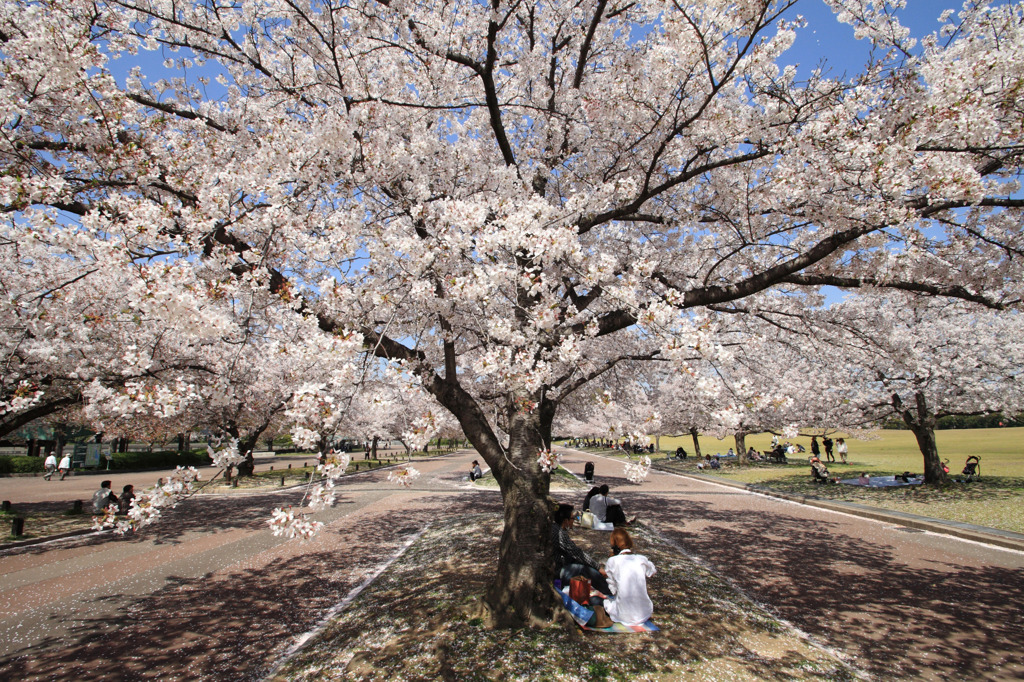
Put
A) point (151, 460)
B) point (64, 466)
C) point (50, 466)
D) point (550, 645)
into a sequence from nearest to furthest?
point (550, 645)
point (50, 466)
point (64, 466)
point (151, 460)

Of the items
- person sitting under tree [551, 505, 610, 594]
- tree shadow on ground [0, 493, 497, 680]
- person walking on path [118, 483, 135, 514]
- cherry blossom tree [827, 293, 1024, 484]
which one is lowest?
tree shadow on ground [0, 493, 497, 680]

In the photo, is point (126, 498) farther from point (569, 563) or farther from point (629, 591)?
point (629, 591)

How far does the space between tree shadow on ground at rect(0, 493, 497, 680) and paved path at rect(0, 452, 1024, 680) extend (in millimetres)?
26

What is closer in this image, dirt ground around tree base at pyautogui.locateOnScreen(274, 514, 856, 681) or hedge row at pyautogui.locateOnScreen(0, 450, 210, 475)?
dirt ground around tree base at pyautogui.locateOnScreen(274, 514, 856, 681)

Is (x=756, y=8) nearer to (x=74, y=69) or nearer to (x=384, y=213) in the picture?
(x=384, y=213)

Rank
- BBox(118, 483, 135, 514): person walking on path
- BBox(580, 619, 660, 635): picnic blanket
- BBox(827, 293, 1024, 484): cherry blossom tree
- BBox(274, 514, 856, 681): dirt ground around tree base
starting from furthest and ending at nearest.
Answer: BBox(827, 293, 1024, 484): cherry blossom tree → BBox(118, 483, 135, 514): person walking on path → BBox(580, 619, 660, 635): picnic blanket → BBox(274, 514, 856, 681): dirt ground around tree base

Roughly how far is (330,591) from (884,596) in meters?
8.70

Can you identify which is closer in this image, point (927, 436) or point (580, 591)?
point (580, 591)

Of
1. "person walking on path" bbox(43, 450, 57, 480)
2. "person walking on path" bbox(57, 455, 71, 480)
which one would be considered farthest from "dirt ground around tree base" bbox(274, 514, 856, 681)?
"person walking on path" bbox(43, 450, 57, 480)

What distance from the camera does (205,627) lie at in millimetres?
5957

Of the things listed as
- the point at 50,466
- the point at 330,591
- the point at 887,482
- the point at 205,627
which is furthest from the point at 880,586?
the point at 50,466

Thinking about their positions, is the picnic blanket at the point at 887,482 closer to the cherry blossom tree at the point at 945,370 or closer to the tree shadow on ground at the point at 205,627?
the cherry blossom tree at the point at 945,370

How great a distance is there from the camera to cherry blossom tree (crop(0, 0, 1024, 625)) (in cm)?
453

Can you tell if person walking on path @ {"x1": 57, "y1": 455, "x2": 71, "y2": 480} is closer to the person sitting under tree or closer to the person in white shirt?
the person sitting under tree
